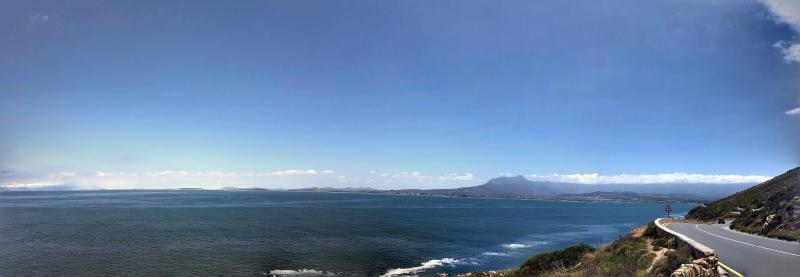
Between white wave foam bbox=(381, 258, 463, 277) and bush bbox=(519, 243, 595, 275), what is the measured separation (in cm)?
1790

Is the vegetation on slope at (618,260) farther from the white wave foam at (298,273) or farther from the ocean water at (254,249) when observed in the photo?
the ocean water at (254,249)

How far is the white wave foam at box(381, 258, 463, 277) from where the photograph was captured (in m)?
43.3

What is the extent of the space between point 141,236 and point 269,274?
38214 mm

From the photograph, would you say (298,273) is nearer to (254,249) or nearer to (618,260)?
(254,249)

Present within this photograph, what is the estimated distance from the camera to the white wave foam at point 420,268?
4326 centimetres

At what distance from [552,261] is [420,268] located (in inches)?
850

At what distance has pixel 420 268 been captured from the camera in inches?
1829

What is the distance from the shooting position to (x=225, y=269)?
4328 cm

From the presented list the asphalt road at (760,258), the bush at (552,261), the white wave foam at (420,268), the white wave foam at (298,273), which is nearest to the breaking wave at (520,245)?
the white wave foam at (420,268)

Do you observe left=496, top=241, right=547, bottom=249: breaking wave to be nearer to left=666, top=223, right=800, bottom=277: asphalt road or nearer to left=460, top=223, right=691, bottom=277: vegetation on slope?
left=460, top=223, right=691, bottom=277: vegetation on slope

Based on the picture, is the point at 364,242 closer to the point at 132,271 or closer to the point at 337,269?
the point at 337,269

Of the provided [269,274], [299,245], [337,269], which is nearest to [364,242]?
[299,245]

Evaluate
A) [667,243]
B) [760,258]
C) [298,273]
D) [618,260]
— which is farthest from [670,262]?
[298,273]

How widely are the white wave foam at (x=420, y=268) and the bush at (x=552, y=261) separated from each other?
58.7 feet
